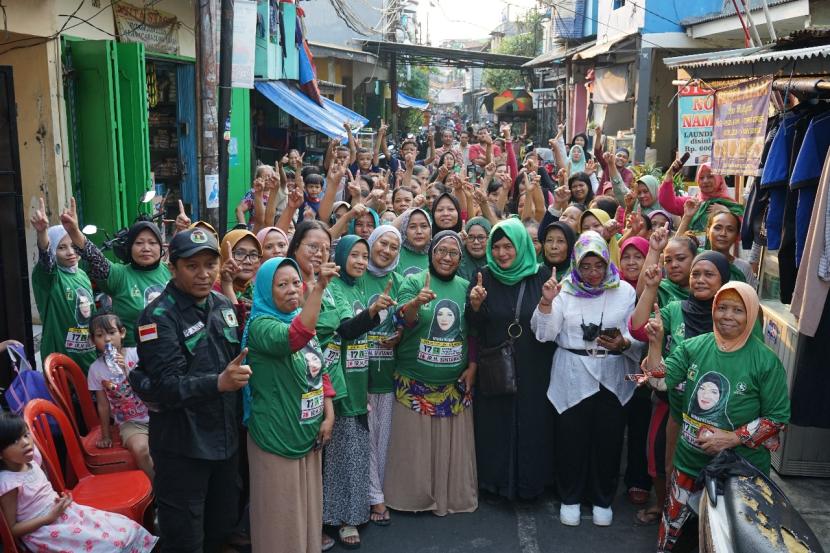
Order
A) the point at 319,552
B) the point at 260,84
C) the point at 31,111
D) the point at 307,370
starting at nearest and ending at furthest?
the point at 307,370, the point at 319,552, the point at 31,111, the point at 260,84

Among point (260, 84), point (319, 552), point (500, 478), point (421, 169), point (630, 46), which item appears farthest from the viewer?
point (630, 46)

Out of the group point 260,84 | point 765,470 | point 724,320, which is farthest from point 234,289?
point 260,84

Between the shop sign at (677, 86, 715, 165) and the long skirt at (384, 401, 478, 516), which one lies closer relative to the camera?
the long skirt at (384, 401, 478, 516)

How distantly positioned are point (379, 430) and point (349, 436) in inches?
13.8

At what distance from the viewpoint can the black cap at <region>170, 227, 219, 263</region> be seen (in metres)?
3.40

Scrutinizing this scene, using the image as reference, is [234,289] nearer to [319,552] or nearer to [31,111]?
[319,552]

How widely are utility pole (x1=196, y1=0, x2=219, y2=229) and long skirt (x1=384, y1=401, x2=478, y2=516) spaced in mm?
4085

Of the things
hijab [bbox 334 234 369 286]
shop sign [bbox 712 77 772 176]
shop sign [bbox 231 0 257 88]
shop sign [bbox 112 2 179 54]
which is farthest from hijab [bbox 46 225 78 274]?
shop sign [bbox 112 2 179 54]

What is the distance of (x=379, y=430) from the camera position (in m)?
4.73

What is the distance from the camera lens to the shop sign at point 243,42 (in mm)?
7961

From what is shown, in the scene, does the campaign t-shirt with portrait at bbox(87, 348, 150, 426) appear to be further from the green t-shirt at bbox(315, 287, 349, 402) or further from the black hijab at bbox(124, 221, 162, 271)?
the green t-shirt at bbox(315, 287, 349, 402)

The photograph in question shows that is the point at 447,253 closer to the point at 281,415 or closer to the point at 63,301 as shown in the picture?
the point at 281,415

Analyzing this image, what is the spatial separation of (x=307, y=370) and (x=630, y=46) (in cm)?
1447

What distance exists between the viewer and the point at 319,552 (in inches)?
156
